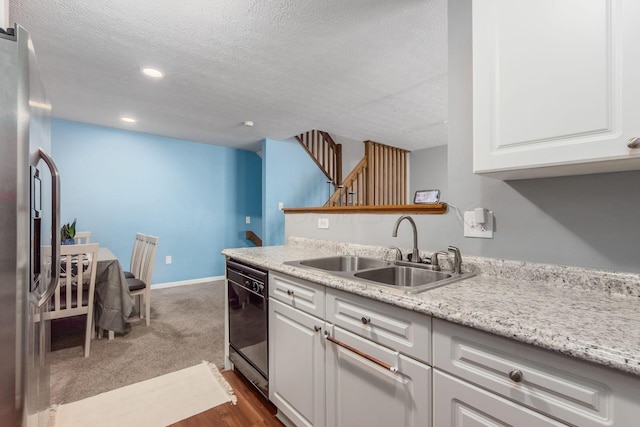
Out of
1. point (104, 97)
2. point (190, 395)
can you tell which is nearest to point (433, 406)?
point (190, 395)

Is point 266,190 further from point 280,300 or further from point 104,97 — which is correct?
point 280,300

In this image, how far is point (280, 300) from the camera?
1570 mm

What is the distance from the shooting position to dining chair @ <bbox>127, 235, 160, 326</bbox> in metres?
2.79

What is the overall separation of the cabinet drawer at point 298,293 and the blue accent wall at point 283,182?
279cm

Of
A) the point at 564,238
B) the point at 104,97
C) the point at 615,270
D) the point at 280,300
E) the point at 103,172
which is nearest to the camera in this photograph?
the point at 615,270

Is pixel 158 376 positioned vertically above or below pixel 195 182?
below

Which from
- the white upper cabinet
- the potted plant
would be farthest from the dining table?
the white upper cabinet

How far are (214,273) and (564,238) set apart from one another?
185 inches

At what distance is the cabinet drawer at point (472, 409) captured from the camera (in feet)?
2.36

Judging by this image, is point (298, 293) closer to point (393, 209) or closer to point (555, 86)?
point (393, 209)

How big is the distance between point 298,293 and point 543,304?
3.15ft

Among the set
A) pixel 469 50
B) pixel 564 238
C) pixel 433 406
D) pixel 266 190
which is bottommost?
pixel 433 406

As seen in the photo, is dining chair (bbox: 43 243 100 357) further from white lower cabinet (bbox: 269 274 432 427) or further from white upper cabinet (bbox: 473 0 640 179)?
white upper cabinet (bbox: 473 0 640 179)

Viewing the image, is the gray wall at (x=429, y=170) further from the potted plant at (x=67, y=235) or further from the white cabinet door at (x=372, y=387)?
the potted plant at (x=67, y=235)
